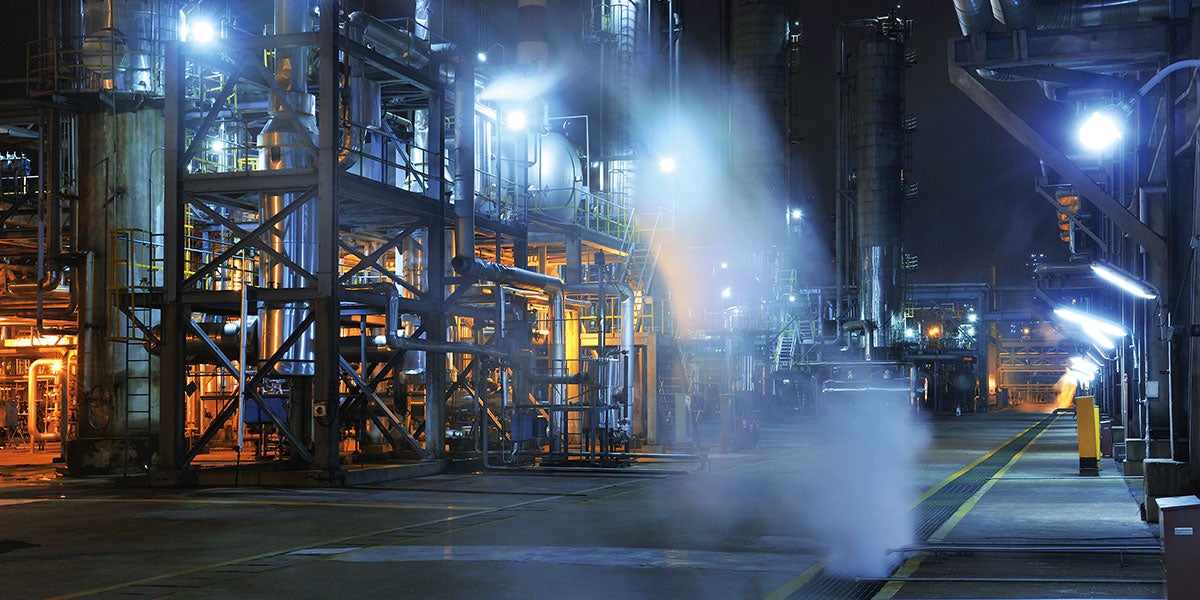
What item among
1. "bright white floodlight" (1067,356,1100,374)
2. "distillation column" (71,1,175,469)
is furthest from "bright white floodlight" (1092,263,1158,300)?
"bright white floodlight" (1067,356,1100,374)

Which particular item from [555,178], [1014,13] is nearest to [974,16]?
[1014,13]

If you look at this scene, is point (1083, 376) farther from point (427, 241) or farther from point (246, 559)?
point (246, 559)

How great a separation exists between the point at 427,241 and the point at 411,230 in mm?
2005

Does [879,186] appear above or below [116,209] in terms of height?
above

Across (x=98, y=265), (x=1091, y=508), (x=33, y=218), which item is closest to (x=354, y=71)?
(x=98, y=265)

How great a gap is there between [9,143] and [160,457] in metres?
16.6

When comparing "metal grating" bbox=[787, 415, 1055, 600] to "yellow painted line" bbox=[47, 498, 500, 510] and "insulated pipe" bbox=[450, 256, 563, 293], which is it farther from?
"insulated pipe" bbox=[450, 256, 563, 293]

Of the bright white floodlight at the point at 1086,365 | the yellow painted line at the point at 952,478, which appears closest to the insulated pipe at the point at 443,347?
the yellow painted line at the point at 952,478

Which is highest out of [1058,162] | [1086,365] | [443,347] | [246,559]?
[1058,162]

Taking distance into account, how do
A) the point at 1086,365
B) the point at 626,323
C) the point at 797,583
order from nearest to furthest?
the point at 797,583, the point at 626,323, the point at 1086,365

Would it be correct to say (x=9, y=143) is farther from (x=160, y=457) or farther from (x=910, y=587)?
(x=910, y=587)

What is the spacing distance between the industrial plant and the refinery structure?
9 centimetres

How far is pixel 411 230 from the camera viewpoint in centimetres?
2434

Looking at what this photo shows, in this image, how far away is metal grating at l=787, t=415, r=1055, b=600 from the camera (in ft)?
30.8
